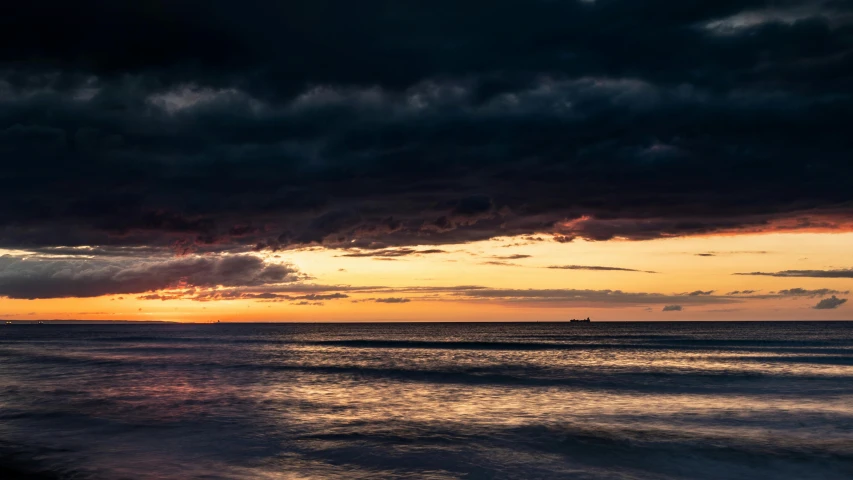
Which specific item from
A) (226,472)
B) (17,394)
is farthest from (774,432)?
(17,394)

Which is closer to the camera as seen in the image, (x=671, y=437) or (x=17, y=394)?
(x=671, y=437)

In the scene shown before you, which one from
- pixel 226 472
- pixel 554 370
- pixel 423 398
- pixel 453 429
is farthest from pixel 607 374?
pixel 226 472

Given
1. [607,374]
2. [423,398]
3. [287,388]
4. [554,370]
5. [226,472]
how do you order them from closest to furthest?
[226,472]
[423,398]
[287,388]
[607,374]
[554,370]

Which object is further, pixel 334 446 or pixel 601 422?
pixel 601 422

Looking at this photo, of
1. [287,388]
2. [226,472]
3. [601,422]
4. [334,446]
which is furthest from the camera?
[287,388]

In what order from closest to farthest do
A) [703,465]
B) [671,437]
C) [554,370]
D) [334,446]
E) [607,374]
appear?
[703,465]
[334,446]
[671,437]
[607,374]
[554,370]

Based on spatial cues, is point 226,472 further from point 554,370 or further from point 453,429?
point 554,370

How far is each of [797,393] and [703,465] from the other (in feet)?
71.0

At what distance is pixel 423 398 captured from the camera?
1387 inches

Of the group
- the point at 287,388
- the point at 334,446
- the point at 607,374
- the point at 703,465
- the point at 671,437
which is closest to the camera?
the point at 703,465

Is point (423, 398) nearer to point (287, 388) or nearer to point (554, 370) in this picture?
point (287, 388)

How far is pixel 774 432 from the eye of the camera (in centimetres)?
2477

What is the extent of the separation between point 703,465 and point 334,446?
12.3m

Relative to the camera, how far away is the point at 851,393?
36.6 m
